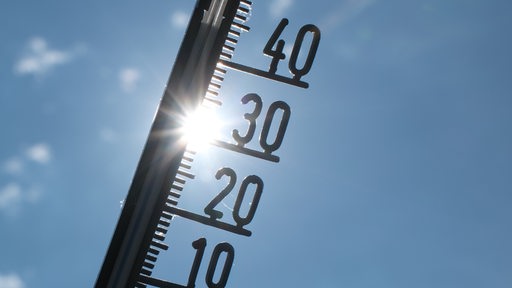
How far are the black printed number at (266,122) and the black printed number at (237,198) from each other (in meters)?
0.53

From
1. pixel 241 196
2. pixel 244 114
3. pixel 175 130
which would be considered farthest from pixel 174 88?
pixel 241 196

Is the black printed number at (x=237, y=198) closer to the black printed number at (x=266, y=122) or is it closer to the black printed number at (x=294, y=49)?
the black printed number at (x=266, y=122)

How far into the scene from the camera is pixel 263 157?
9938 mm

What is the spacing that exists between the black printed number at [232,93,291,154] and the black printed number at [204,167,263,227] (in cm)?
53

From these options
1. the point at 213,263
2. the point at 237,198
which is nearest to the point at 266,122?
the point at 237,198

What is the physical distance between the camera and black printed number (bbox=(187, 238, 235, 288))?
941cm

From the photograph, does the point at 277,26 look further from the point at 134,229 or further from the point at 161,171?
the point at 134,229

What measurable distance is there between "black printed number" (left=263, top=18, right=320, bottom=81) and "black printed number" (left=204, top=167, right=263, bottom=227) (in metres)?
1.85

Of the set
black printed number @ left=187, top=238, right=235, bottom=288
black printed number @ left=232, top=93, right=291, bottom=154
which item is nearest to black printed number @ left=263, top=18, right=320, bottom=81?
black printed number @ left=232, top=93, right=291, bottom=154

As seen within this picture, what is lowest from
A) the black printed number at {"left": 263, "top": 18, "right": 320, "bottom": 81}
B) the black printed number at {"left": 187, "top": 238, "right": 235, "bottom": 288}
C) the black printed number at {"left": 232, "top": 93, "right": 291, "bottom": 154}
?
the black printed number at {"left": 187, "top": 238, "right": 235, "bottom": 288}

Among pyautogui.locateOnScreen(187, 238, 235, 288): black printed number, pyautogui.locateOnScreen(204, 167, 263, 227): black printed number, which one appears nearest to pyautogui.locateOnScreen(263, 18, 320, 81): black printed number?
pyautogui.locateOnScreen(204, 167, 263, 227): black printed number

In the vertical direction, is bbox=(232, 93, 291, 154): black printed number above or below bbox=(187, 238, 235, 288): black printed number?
above

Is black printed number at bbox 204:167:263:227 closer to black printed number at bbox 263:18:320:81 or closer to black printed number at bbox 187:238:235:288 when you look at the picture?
black printed number at bbox 187:238:235:288

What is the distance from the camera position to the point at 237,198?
32.1 feet
